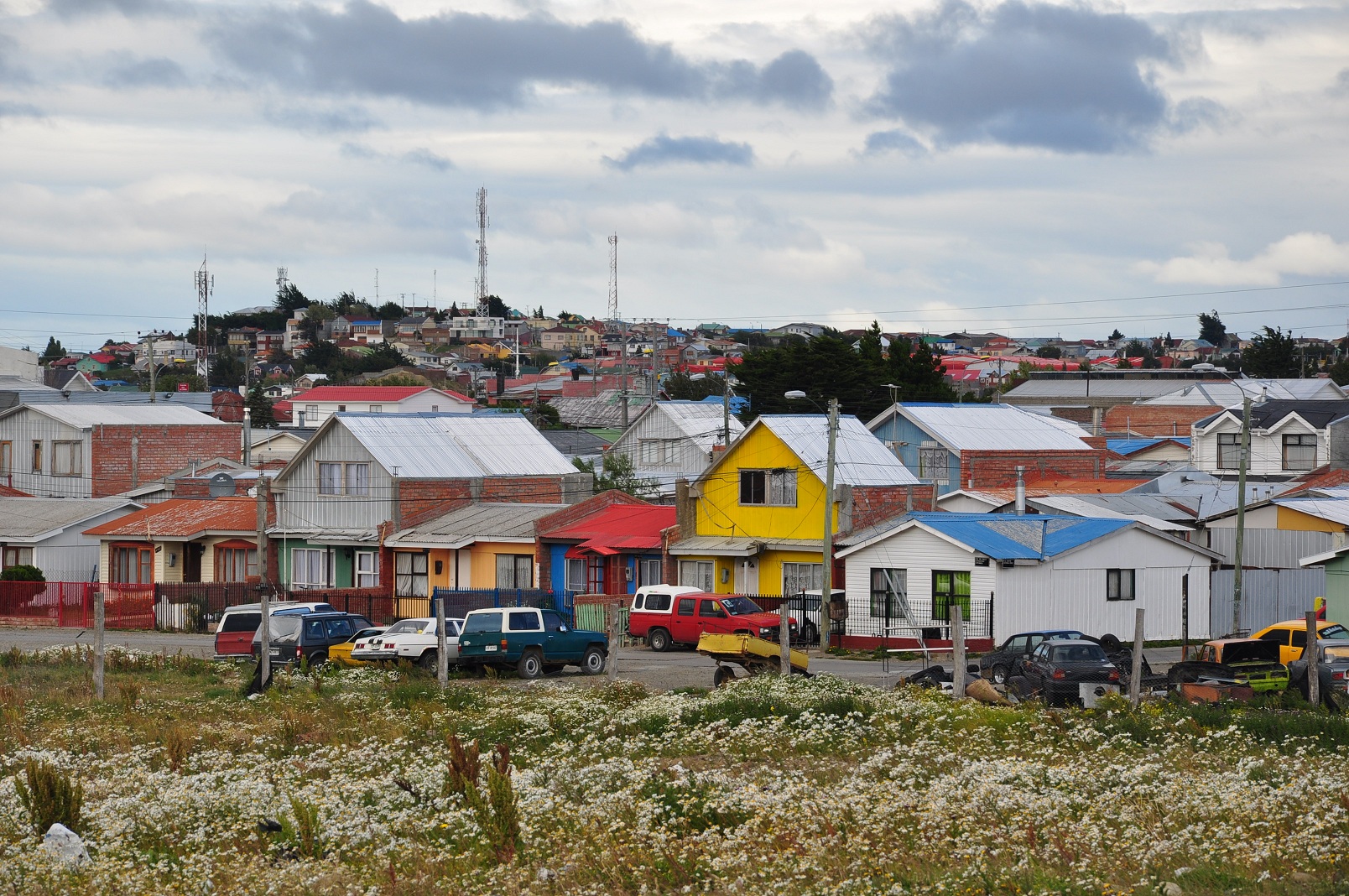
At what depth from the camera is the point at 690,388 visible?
13175 cm

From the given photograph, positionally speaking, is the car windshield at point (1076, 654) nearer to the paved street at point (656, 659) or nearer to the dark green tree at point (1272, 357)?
the paved street at point (656, 659)

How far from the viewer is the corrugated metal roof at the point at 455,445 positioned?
174 feet

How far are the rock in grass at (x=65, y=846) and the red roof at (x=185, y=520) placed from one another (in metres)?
37.7

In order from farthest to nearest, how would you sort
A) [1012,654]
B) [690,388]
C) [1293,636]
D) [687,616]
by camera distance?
1. [690,388]
2. [687,616]
3. [1293,636]
4. [1012,654]

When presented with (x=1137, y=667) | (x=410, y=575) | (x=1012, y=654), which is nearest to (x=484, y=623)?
(x=1012, y=654)

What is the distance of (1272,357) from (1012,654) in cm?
11917

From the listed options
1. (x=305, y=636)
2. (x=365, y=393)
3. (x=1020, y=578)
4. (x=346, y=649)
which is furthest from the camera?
(x=365, y=393)

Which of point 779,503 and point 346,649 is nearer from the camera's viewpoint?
point 346,649

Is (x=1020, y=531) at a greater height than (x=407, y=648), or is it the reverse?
(x=1020, y=531)

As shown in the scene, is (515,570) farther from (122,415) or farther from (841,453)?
(122,415)

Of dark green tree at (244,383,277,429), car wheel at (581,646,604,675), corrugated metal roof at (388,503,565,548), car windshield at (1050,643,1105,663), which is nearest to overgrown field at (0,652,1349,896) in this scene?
car windshield at (1050,643,1105,663)

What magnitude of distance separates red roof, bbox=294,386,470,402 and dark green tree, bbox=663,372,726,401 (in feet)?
76.9

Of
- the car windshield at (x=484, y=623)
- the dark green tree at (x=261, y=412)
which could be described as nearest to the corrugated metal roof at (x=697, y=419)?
the dark green tree at (x=261, y=412)

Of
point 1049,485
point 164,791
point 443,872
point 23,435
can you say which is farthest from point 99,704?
point 23,435
